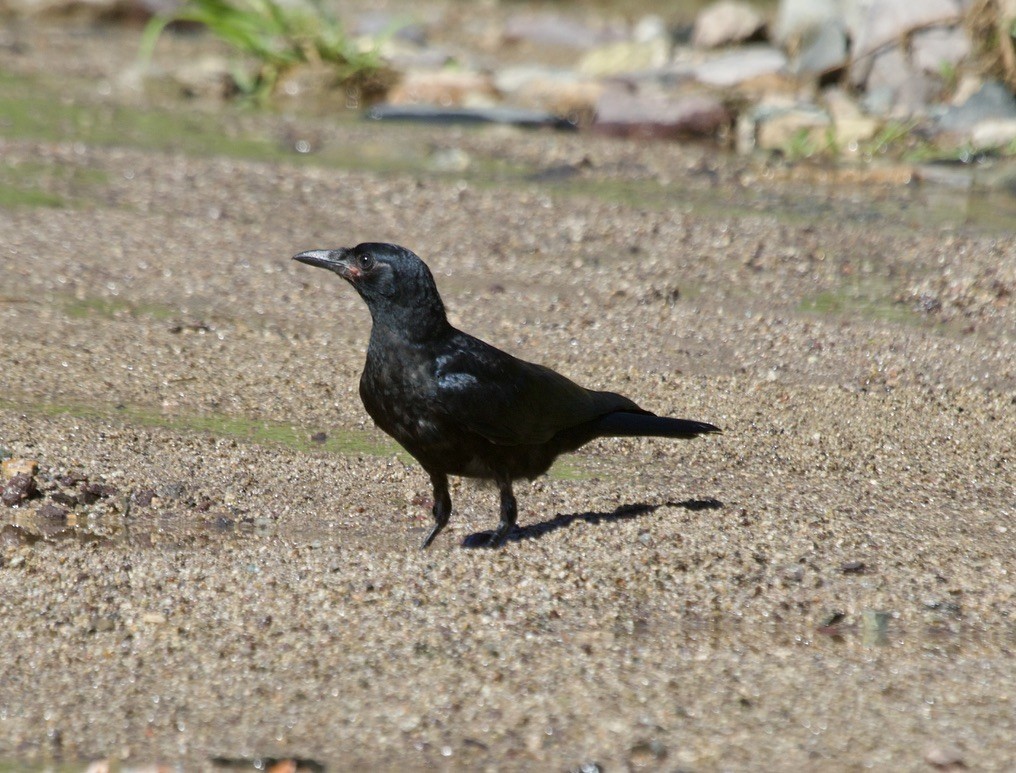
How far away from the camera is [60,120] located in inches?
413

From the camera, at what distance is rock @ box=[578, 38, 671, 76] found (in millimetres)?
13491

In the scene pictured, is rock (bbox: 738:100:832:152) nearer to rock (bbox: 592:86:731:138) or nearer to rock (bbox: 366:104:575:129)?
rock (bbox: 592:86:731:138)

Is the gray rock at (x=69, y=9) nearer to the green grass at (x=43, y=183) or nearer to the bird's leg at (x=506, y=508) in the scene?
the green grass at (x=43, y=183)

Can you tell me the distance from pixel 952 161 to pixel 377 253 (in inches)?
266

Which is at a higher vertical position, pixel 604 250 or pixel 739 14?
pixel 739 14

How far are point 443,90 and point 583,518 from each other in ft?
27.2

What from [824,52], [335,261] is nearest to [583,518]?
[335,261]

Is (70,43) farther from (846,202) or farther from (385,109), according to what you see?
(846,202)

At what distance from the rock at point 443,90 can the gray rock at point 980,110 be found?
12.3 ft

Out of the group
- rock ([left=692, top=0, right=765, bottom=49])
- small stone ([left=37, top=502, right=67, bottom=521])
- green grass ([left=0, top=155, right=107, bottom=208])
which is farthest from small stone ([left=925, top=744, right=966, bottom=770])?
rock ([left=692, top=0, right=765, bottom=49])

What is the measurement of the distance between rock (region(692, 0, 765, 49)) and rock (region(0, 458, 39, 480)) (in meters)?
10.5

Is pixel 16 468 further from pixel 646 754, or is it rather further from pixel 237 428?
pixel 646 754

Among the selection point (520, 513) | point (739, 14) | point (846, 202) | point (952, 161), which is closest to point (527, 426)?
point (520, 513)

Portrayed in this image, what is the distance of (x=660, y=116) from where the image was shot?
36.7 feet
